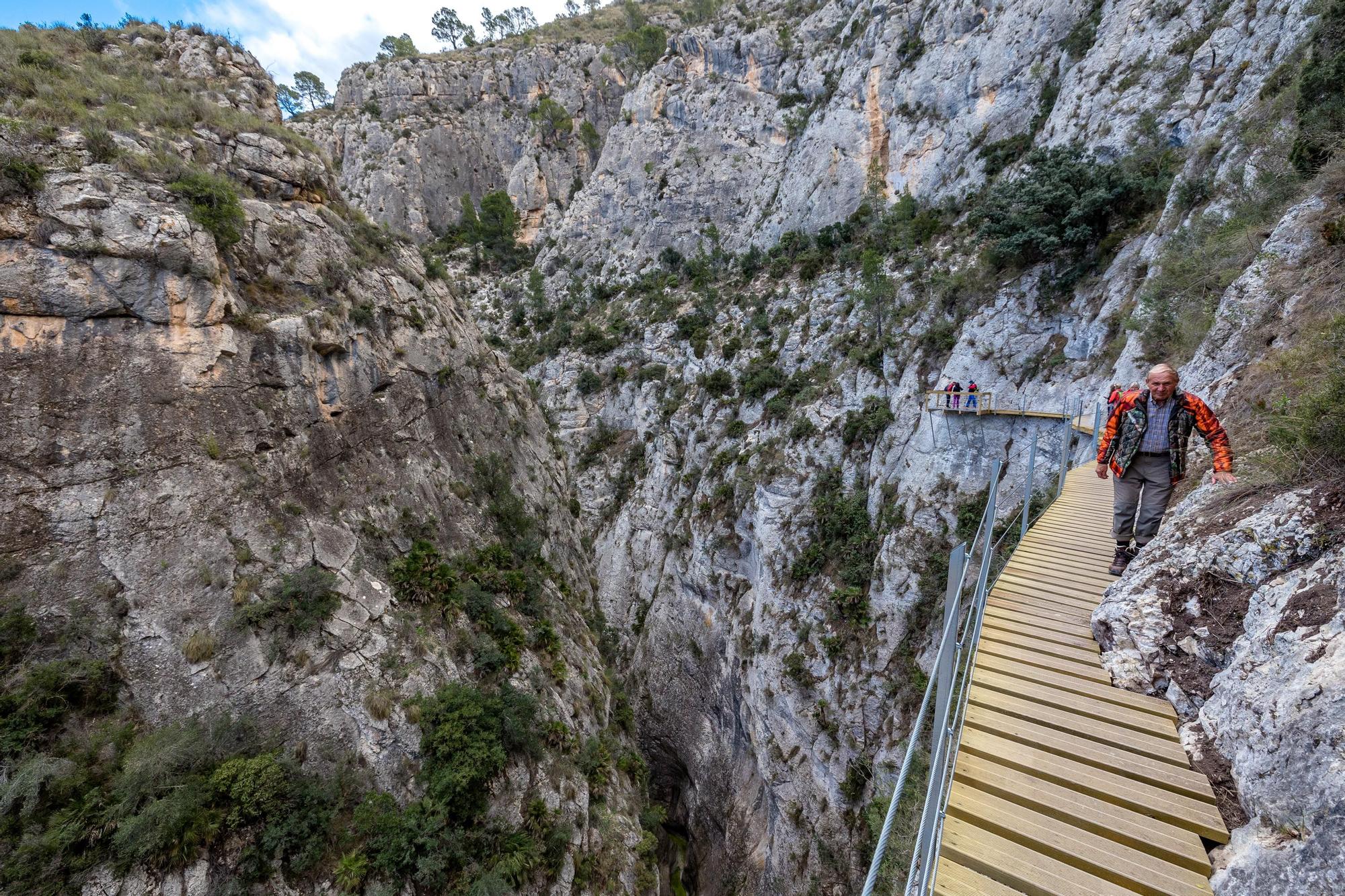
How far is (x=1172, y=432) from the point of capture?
16.2ft

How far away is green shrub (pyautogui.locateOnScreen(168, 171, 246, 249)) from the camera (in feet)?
34.2

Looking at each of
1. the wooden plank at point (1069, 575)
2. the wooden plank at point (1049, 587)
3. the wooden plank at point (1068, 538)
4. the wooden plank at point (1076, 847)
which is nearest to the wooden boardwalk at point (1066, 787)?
the wooden plank at point (1076, 847)

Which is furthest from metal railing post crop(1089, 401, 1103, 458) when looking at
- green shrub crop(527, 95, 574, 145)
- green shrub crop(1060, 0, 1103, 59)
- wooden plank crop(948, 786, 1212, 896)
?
green shrub crop(527, 95, 574, 145)

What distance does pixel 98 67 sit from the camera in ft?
41.2

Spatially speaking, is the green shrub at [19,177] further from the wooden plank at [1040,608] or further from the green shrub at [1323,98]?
the green shrub at [1323,98]

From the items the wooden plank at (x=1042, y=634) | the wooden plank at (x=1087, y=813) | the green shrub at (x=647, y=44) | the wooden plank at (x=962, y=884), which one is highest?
the green shrub at (x=647, y=44)

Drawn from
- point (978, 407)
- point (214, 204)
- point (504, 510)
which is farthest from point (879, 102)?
point (214, 204)

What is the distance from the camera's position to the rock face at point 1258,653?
7.43 ft

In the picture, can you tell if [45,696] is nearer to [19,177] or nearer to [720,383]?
[19,177]

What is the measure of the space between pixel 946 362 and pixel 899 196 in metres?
14.7

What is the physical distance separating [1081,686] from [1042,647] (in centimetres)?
57

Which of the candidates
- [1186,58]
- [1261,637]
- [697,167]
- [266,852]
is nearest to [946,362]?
[1186,58]

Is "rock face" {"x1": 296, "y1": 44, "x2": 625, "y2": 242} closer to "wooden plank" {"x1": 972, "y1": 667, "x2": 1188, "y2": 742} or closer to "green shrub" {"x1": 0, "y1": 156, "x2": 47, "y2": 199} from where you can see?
"green shrub" {"x1": 0, "y1": 156, "x2": 47, "y2": 199}

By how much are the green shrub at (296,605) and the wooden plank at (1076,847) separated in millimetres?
11586
